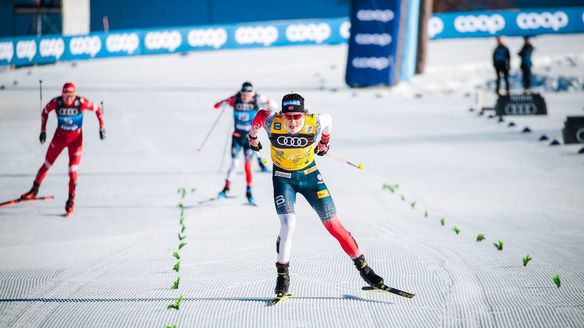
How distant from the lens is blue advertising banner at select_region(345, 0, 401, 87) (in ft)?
79.2

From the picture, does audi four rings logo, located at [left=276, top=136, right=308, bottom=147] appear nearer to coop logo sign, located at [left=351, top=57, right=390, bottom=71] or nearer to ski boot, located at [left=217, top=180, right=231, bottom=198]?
ski boot, located at [left=217, top=180, right=231, bottom=198]

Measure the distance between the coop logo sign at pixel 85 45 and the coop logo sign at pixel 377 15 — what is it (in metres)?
10.1

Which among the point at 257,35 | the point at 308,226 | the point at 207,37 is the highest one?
the point at 257,35

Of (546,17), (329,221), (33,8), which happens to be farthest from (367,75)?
(329,221)

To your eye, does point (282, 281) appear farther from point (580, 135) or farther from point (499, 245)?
point (580, 135)

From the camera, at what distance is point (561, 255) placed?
8.92 m

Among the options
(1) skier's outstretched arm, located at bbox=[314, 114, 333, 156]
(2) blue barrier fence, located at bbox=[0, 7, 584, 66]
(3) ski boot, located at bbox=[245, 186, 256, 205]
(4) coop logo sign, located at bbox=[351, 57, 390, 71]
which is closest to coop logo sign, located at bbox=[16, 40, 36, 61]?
(2) blue barrier fence, located at bbox=[0, 7, 584, 66]

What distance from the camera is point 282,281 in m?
7.38

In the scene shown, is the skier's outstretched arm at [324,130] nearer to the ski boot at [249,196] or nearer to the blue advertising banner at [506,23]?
the ski boot at [249,196]

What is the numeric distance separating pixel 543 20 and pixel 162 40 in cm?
1485

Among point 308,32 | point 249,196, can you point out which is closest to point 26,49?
point 308,32

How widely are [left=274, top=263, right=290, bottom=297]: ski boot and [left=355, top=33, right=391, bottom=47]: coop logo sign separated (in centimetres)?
1778

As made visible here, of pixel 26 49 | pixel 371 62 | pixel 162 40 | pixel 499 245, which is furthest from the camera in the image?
pixel 162 40

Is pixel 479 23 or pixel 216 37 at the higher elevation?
pixel 479 23
